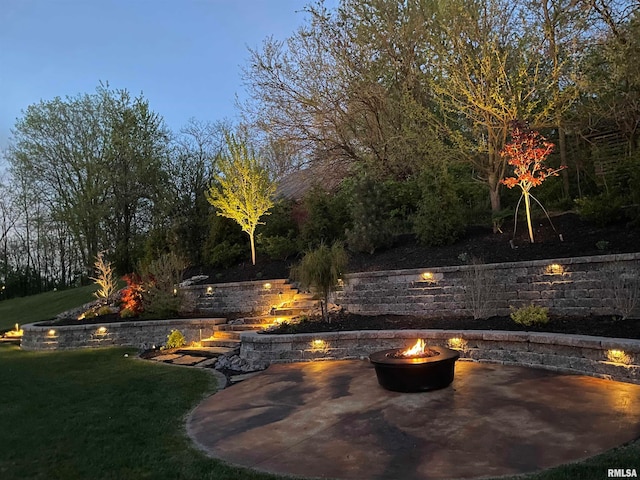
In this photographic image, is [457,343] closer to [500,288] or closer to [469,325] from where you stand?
[469,325]

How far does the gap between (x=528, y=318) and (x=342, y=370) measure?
8.41 feet

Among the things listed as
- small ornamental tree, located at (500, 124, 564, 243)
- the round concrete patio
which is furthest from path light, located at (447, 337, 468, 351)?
small ornamental tree, located at (500, 124, 564, 243)

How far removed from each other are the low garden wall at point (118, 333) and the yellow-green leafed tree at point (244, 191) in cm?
354

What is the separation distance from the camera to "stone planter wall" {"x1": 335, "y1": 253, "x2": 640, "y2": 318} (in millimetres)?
6086

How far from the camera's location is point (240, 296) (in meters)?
10.7

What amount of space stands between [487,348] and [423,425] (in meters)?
2.54

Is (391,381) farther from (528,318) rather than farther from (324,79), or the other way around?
(324,79)

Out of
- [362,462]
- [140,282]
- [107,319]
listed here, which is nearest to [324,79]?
[140,282]

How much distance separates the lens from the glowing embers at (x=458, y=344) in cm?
605

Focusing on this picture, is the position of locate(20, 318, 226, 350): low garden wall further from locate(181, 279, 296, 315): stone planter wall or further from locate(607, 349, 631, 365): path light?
locate(607, 349, 631, 365): path light

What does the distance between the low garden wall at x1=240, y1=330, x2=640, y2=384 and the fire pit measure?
48.4 inches

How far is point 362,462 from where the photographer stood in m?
3.07

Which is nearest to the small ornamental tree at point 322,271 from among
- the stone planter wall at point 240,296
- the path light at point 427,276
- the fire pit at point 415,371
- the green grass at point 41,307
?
the path light at point 427,276

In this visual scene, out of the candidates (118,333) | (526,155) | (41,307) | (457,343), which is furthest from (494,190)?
(41,307)
